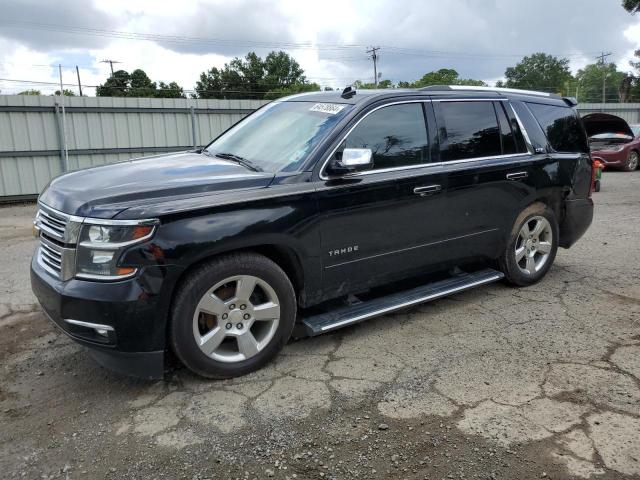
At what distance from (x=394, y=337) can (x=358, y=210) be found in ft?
3.47

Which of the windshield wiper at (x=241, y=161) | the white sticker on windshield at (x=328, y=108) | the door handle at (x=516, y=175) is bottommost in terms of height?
the door handle at (x=516, y=175)

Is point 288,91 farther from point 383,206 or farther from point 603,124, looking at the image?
point 383,206

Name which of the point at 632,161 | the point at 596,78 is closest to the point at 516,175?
the point at 632,161

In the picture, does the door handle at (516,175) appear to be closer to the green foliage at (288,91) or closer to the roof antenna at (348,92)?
the roof antenna at (348,92)

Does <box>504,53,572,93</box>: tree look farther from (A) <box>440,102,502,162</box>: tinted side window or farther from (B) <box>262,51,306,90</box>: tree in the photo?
(A) <box>440,102,502,162</box>: tinted side window

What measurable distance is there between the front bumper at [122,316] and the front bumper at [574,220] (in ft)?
13.3

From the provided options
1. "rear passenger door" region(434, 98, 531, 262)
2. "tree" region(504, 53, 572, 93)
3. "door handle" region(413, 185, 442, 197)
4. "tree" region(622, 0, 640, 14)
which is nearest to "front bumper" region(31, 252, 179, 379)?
"door handle" region(413, 185, 442, 197)

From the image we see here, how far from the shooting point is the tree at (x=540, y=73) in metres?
97.5

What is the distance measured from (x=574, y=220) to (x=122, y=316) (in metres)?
4.47

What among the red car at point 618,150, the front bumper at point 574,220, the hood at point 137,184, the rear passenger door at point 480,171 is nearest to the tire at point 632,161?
the red car at point 618,150

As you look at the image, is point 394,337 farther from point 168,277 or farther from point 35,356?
point 35,356

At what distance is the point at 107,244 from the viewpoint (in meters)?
2.99

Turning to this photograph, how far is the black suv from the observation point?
3072 millimetres

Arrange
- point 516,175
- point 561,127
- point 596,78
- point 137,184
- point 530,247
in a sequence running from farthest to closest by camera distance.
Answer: point 596,78 → point 561,127 → point 530,247 → point 516,175 → point 137,184
